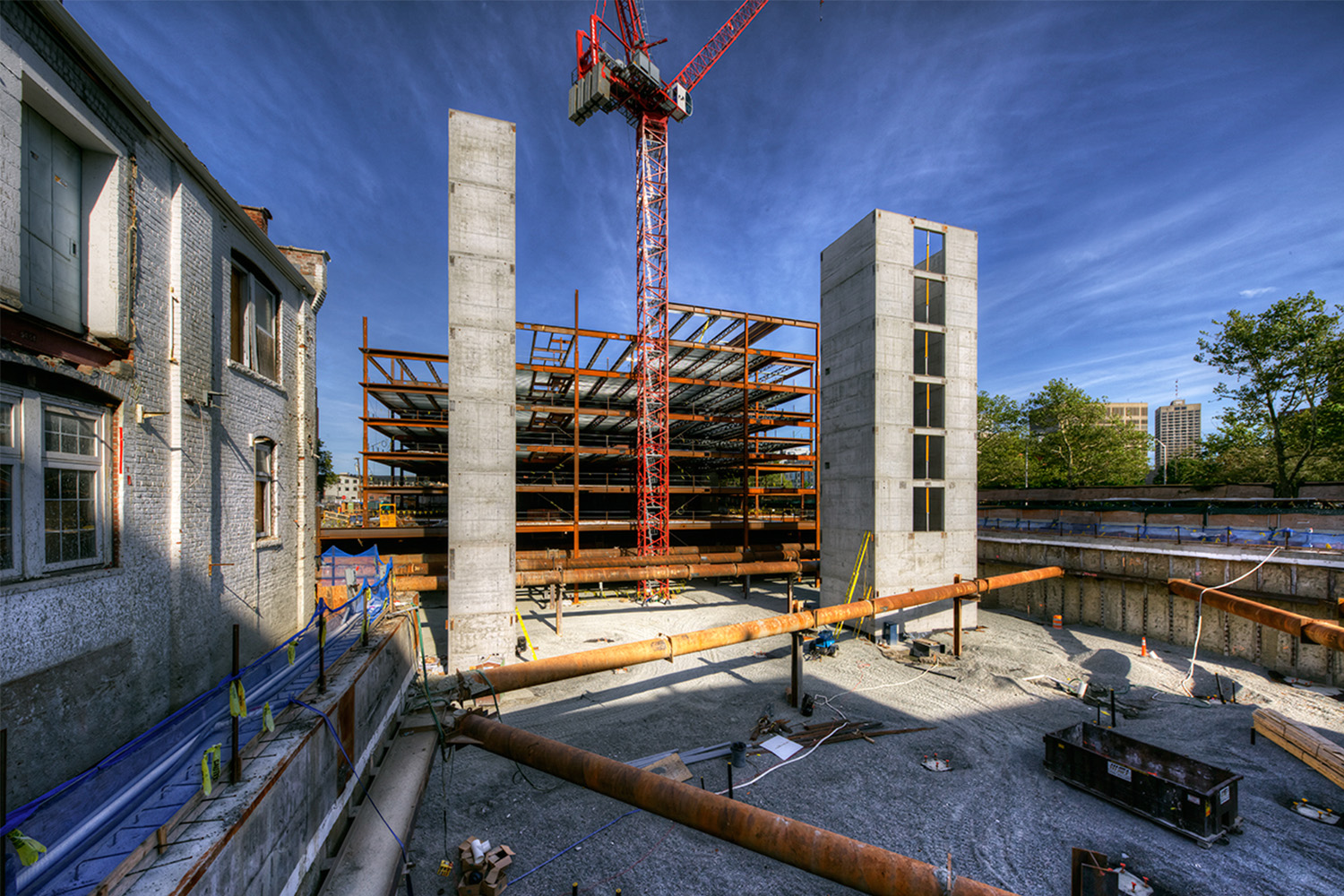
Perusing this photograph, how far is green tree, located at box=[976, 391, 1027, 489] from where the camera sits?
148 feet

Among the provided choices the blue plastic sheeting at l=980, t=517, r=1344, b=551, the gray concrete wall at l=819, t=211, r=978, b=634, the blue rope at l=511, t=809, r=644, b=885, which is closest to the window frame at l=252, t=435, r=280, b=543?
the blue rope at l=511, t=809, r=644, b=885

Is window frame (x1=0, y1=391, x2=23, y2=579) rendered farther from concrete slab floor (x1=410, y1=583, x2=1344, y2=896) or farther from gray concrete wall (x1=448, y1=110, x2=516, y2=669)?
gray concrete wall (x1=448, y1=110, x2=516, y2=669)

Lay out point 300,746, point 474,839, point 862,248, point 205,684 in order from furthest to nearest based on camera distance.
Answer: point 862,248, point 205,684, point 474,839, point 300,746

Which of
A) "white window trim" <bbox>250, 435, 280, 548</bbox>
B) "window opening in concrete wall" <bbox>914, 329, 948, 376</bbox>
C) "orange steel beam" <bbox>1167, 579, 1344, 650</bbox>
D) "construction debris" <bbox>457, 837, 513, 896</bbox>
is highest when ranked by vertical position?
"window opening in concrete wall" <bbox>914, 329, 948, 376</bbox>

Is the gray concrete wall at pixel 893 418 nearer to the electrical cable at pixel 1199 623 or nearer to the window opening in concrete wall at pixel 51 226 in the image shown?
the electrical cable at pixel 1199 623

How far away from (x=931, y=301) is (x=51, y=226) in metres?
21.0

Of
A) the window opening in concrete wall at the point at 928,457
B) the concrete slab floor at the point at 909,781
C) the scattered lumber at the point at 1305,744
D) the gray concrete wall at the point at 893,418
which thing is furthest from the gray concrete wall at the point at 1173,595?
the window opening in concrete wall at the point at 928,457

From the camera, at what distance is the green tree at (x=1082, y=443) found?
39.4 metres

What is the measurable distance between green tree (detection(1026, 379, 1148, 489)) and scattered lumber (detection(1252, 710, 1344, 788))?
110 feet

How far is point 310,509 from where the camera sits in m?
12.3

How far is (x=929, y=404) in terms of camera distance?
18188 mm

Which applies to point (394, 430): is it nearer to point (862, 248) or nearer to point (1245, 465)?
point (862, 248)

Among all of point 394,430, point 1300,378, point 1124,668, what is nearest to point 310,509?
point 394,430

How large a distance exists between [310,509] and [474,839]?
8.87 metres
